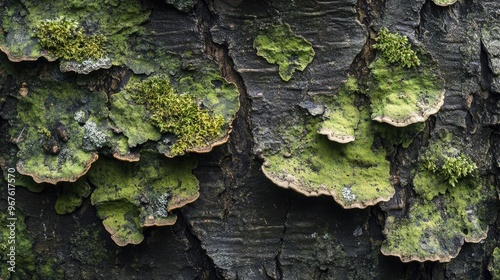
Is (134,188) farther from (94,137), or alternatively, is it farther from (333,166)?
(333,166)

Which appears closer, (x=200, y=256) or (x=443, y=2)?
(x=443, y=2)

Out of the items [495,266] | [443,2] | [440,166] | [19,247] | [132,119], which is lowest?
[19,247]

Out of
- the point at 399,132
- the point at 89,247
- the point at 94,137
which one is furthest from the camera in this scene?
the point at 89,247

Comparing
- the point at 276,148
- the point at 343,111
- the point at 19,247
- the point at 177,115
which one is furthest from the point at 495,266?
the point at 19,247

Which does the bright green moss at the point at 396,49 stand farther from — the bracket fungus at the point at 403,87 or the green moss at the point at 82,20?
the green moss at the point at 82,20

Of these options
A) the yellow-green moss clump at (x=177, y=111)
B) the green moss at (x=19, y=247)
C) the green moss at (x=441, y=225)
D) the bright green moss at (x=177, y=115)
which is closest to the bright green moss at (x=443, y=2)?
the green moss at (x=441, y=225)

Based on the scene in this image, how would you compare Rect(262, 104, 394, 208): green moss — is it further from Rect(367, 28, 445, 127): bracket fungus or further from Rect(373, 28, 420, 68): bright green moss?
Rect(373, 28, 420, 68): bright green moss

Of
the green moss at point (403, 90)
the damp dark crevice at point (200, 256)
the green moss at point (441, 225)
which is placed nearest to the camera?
the green moss at point (403, 90)
